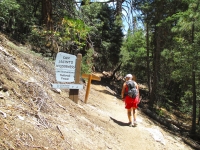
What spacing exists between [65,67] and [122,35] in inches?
497

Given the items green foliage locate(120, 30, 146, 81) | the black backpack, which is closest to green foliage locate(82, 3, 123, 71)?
green foliage locate(120, 30, 146, 81)

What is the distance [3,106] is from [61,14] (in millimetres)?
8139

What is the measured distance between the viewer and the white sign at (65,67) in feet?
19.5

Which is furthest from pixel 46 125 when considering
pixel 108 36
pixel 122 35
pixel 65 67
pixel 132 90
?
pixel 122 35

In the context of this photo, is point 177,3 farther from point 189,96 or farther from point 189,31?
point 189,96

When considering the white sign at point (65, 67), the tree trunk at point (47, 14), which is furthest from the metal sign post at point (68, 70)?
the tree trunk at point (47, 14)

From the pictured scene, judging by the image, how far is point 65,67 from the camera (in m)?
6.14

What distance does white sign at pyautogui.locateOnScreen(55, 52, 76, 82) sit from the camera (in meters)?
5.95

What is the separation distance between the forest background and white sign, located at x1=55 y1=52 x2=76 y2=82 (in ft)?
10.9

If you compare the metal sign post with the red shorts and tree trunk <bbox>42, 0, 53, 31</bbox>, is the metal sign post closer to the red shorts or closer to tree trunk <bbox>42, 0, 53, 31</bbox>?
the red shorts

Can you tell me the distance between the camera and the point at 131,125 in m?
7.29

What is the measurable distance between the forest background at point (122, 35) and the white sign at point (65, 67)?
10.9 feet

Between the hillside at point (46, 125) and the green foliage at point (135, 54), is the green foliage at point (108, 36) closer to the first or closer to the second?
the green foliage at point (135, 54)

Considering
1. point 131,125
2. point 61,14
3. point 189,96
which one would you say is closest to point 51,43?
point 61,14
